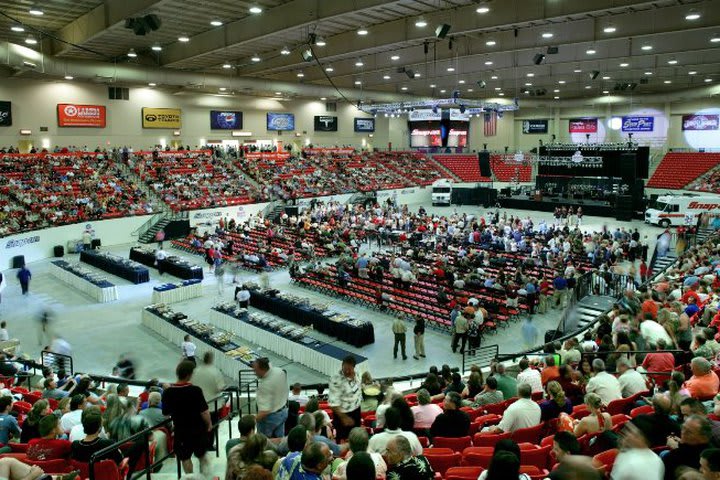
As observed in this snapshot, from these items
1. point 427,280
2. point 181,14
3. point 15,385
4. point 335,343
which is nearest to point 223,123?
point 181,14

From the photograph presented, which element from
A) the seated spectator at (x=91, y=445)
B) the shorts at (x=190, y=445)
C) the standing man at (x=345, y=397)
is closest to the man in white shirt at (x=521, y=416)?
the standing man at (x=345, y=397)

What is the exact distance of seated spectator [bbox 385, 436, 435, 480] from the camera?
3.81 m

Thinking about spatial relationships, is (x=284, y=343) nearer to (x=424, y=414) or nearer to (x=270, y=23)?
(x=424, y=414)

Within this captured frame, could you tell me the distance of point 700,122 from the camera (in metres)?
45.2

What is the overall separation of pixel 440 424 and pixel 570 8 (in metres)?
14.8

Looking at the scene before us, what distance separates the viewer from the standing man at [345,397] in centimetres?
608

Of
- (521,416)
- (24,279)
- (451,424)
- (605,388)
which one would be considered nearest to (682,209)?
(605,388)

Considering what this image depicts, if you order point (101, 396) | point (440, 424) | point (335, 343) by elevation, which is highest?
point (440, 424)

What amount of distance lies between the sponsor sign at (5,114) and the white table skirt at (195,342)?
2277 cm

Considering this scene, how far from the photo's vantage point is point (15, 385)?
33.2 ft

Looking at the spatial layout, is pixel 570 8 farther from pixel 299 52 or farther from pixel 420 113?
pixel 420 113

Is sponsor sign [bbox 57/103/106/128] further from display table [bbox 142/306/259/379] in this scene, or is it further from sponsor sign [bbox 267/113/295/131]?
display table [bbox 142/306/259/379]

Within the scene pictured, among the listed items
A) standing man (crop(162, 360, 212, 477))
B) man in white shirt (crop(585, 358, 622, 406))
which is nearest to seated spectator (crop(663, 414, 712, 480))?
man in white shirt (crop(585, 358, 622, 406))

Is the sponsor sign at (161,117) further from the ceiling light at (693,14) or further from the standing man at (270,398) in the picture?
the standing man at (270,398)
